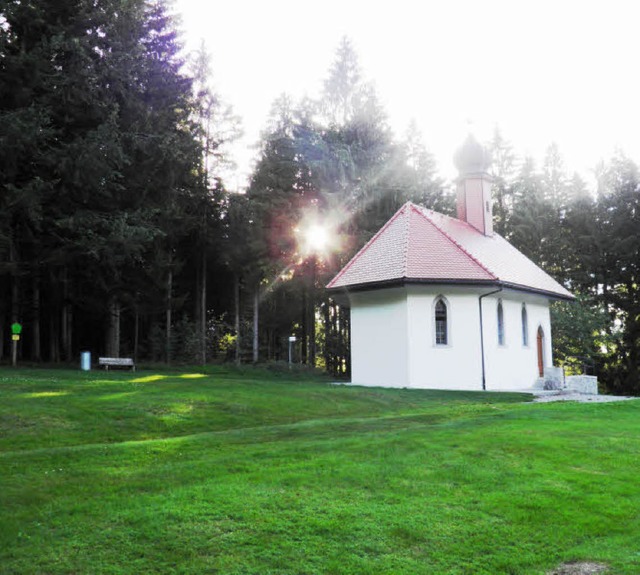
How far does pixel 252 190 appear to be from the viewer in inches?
1282

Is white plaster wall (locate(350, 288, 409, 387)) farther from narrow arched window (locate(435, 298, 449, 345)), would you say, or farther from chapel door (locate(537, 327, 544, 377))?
chapel door (locate(537, 327, 544, 377))

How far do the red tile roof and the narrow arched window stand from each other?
1092 millimetres

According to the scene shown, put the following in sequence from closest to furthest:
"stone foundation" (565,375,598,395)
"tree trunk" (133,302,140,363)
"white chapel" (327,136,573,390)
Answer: "white chapel" (327,136,573,390) < "stone foundation" (565,375,598,395) < "tree trunk" (133,302,140,363)

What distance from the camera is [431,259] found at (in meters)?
21.7

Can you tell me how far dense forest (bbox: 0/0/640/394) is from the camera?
2205 cm

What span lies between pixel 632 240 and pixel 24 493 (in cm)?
3947

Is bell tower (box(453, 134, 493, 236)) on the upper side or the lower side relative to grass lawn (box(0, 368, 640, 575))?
upper

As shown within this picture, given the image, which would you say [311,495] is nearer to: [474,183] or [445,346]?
[445,346]

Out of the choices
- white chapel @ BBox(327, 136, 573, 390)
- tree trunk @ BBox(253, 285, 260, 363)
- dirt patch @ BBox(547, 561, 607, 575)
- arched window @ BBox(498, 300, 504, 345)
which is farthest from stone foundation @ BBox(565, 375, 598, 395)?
dirt patch @ BBox(547, 561, 607, 575)

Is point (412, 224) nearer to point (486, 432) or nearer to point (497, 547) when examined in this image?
point (486, 432)

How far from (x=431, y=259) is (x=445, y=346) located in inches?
125

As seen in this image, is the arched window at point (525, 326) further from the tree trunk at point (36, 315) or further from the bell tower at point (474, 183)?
the tree trunk at point (36, 315)

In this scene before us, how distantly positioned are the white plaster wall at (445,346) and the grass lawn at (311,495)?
9758mm

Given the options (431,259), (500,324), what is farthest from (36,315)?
(500,324)
